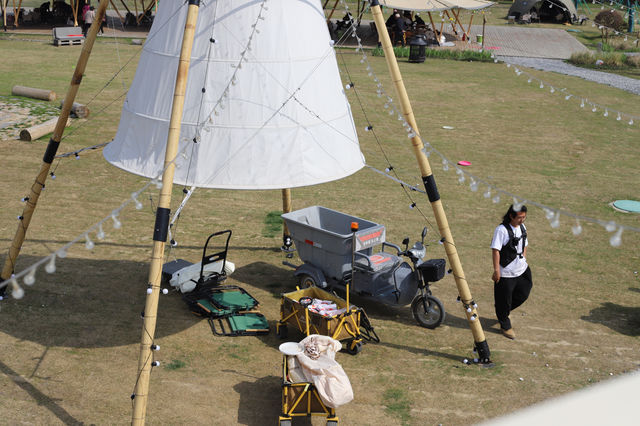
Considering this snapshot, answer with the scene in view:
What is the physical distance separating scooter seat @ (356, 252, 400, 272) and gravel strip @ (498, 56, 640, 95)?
19552 millimetres

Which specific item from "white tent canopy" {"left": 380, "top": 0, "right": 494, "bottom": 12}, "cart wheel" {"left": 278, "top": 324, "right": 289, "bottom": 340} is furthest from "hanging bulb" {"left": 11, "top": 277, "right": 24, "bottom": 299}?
"white tent canopy" {"left": 380, "top": 0, "right": 494, "bottom": 12}

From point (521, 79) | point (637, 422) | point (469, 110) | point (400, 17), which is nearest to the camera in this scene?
point (637, 422)

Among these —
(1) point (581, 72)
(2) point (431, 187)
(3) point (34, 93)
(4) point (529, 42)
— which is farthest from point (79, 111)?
(4) point (529, 42)

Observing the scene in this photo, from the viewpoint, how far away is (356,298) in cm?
1055

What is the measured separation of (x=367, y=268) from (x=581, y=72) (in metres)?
23.3

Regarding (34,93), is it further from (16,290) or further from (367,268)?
(16,290)

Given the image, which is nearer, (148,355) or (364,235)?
(148,355)

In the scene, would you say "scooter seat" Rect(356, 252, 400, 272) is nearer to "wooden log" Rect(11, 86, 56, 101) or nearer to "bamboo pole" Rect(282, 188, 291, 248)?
"bamboo pole" Rect(282, 188, 291, 248)

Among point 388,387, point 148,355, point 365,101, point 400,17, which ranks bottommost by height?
point 388,387

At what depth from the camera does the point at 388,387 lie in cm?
827

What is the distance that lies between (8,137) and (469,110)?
14.3 metres

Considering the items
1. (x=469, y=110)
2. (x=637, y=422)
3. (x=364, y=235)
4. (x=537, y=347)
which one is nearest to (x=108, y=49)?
(x=469, y=110)

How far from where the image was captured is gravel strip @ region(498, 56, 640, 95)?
88.7 ft

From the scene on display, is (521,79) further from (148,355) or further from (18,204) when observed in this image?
(148,355)
